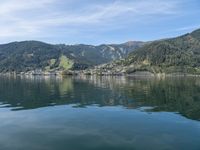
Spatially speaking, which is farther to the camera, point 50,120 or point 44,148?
point 50,120

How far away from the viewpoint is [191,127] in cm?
7381

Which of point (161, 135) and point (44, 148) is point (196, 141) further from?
point (44, 148)

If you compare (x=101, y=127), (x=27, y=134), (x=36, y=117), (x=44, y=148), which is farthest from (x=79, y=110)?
(x=44, y=148)

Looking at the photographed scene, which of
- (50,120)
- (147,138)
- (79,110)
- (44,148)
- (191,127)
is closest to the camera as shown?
(44,148)

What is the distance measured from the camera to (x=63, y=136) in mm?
66188

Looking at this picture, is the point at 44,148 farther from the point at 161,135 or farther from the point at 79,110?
the point at 79,110

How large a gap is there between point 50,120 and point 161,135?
29.6m

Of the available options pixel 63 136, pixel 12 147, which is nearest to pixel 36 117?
pixel 63 136

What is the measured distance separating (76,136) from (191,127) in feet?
81.3

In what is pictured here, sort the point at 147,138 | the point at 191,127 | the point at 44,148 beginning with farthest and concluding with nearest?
the point at 191,127 < the point at 147,138 < the point at 44,148

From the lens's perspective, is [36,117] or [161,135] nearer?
[161,135]

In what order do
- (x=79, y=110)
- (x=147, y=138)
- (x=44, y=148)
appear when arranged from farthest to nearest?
(x=79, y=110)
(x=147, y=138)
(x=44, y=148)

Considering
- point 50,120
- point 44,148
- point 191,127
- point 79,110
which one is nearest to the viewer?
point 44,148

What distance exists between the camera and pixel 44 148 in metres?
58.0
